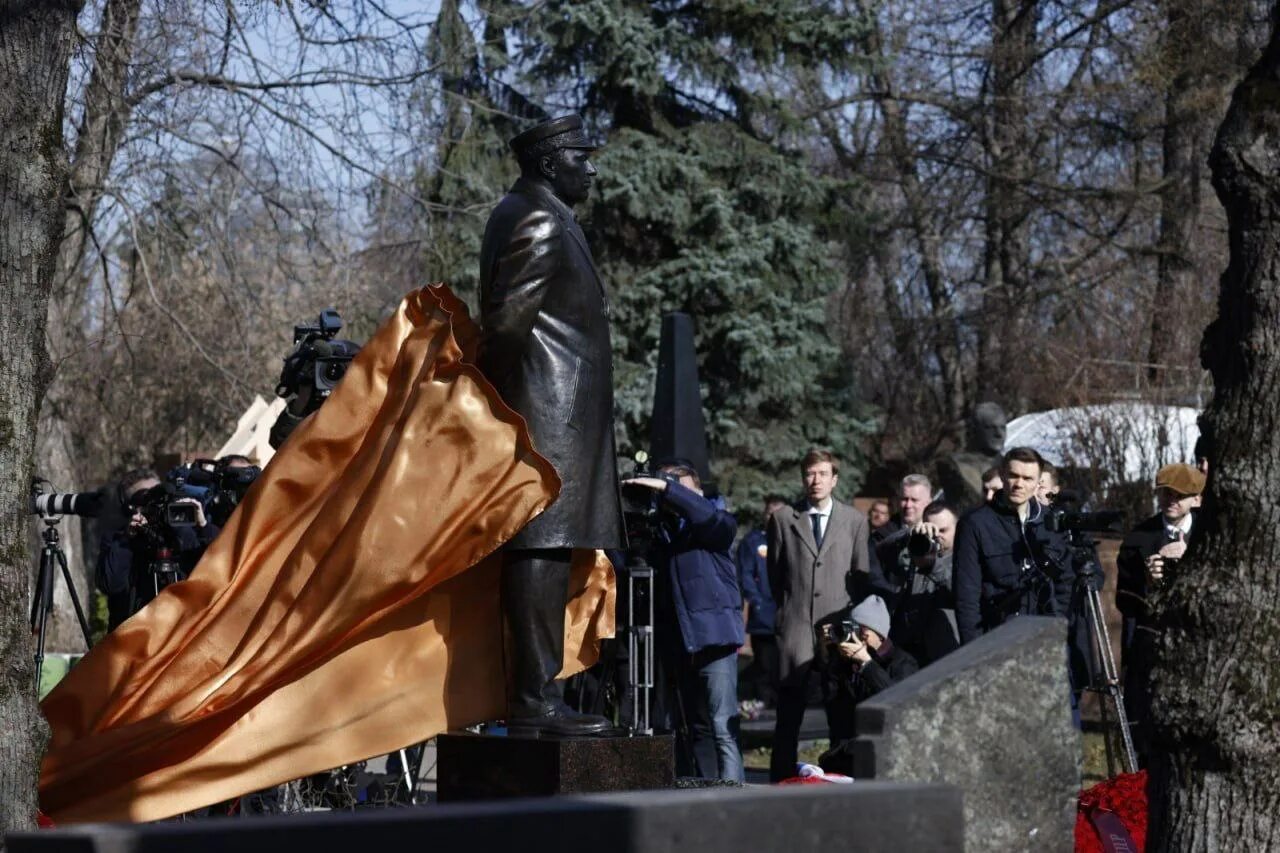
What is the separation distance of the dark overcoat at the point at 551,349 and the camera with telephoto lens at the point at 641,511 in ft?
6.67

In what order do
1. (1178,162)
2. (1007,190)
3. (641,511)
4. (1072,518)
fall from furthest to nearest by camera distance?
(1007,190)
(1178,162)
(1072,518)
(641,511)

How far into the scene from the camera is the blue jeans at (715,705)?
9.30m

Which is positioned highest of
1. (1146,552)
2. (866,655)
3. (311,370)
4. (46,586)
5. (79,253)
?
(79,253)

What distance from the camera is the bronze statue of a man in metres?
5.74

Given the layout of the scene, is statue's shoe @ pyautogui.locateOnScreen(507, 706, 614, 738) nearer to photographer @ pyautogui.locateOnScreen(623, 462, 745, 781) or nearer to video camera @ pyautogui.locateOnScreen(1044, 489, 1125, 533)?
photographer @ pyautogui.locateOnScreen(623, 462, 745, 781)

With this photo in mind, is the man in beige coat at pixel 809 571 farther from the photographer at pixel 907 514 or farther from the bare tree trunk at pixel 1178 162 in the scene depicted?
the bare tree trunk at pixel 1178 162

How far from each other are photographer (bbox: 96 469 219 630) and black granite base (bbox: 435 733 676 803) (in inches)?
133

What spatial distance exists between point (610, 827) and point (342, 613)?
10.7 feet

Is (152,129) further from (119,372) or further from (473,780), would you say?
(119,372)

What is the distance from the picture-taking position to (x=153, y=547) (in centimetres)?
923

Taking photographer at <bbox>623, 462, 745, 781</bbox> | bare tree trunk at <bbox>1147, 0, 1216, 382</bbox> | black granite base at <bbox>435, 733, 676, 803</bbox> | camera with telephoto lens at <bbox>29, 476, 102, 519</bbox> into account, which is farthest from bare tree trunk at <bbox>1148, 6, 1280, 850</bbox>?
bare tree trunk at <bbox>1147, 0, 1216, 382</bbox>

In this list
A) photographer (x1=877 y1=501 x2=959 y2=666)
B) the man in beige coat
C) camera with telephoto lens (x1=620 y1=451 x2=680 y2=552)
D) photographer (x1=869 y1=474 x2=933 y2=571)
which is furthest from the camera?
photographer (x1=869 y1=474 x2=933 y2=571)

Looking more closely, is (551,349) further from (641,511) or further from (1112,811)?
(641,511)

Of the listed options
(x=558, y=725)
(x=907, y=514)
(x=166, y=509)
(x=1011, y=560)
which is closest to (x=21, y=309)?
(x=558, y=725)
